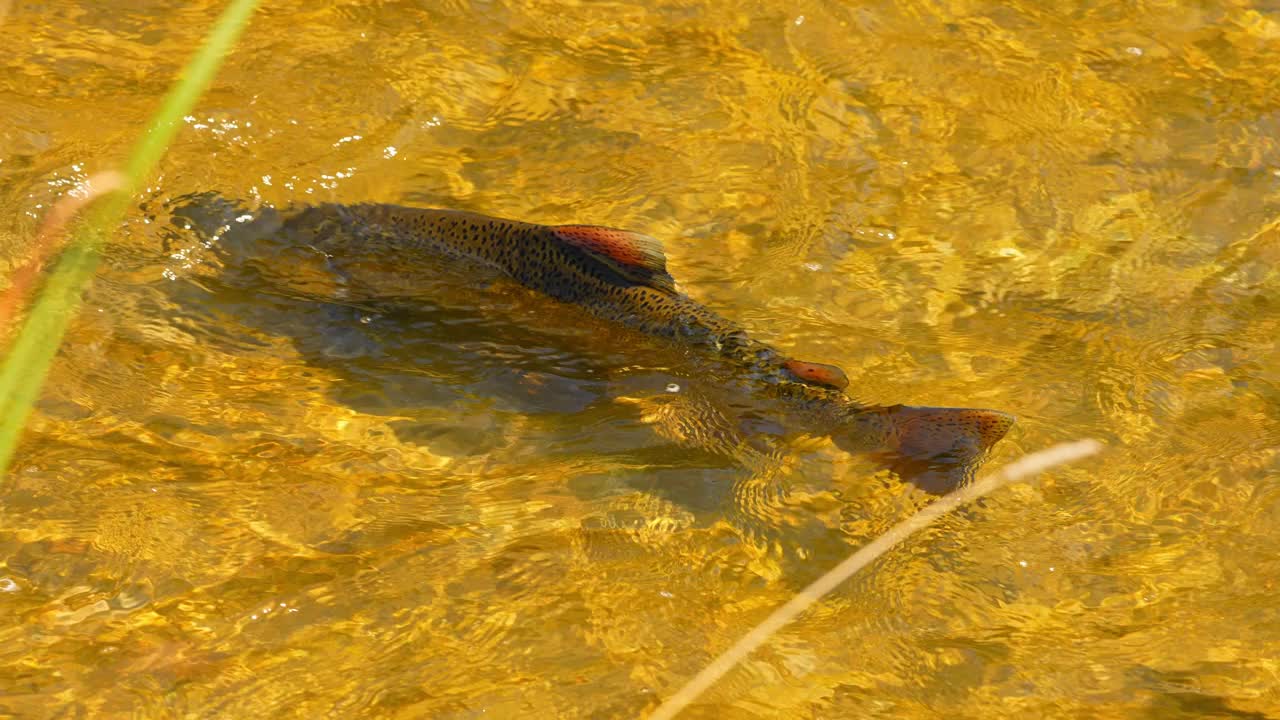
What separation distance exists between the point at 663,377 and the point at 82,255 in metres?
2.32

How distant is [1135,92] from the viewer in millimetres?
6148

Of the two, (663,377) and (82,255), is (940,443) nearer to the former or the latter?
(663,377)

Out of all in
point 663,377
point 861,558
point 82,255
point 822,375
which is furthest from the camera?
point 82,255

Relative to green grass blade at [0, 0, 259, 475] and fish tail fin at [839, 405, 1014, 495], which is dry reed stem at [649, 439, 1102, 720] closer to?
fish tail fin at [839, 405, 1014, 495]

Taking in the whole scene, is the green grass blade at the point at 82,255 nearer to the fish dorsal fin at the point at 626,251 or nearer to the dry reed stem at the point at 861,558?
the fish dorsal fin at the point at 626,251

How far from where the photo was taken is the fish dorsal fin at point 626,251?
177 inches

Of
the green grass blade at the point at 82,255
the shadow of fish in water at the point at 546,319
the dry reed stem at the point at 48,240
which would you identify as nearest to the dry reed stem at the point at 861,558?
the shadow of fish in water at the point at 546,319

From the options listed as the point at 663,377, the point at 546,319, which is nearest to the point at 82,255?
the point at 546,319

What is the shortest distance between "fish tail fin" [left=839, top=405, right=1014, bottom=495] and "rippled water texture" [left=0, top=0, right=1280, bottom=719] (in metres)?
0.20

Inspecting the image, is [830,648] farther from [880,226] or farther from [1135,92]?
[1135,92]

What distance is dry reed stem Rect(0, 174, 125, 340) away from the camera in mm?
4484

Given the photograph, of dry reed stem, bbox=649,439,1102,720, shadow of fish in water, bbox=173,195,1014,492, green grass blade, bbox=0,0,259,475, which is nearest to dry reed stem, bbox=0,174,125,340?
green grass blade, bbox=0,0,259,475

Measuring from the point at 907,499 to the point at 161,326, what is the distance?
274 cm

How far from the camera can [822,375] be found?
404 centimetres
